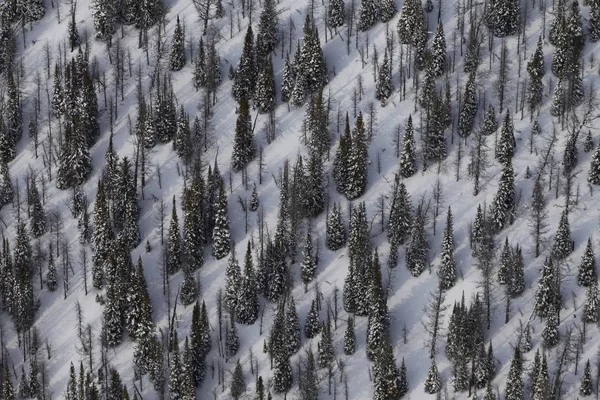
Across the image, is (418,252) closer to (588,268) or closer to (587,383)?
(588,268)

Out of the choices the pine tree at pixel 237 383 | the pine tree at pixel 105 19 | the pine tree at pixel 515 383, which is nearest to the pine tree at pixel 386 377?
the pine tree at pixel 515 383

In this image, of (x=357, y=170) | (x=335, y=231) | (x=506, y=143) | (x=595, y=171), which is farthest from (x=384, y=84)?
(x=595, y=171)

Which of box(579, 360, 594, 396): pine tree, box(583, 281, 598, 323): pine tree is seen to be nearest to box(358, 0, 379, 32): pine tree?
box(583, 281, 598, 323): pine tree

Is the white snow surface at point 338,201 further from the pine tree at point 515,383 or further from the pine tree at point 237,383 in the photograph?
the pine tree at point 515,383

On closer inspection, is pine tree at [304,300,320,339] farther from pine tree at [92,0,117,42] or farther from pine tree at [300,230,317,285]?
pine tree at [92,0,117,42]

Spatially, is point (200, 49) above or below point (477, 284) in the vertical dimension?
above

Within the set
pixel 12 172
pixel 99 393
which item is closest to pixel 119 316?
pixel 99 393

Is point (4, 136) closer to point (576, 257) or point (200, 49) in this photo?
point (200, 49)
